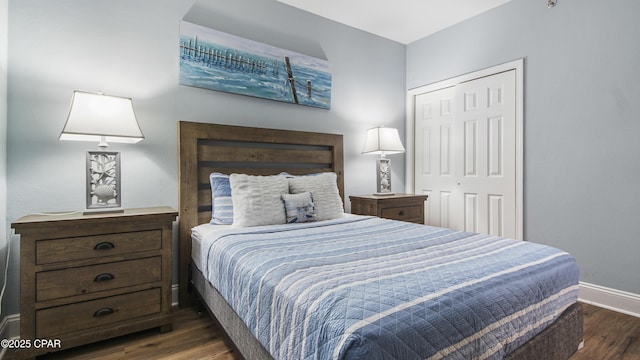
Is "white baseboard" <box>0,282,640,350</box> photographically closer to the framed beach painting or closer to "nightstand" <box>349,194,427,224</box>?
"nightstand" <box>349,194,427,224</box>

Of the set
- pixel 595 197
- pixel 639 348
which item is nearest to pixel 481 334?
pixel 639 348

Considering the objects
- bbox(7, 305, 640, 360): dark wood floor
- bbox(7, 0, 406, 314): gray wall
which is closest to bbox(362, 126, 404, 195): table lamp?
bbox(7, 0, 406, 314): gray wall

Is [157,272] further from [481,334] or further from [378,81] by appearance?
[378,81]

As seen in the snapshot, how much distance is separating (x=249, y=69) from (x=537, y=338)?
2573mm

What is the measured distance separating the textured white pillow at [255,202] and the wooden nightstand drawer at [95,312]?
2.22 feet

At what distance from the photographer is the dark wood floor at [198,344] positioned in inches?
67.1

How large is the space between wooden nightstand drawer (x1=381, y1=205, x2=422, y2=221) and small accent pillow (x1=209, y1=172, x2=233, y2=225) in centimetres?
150

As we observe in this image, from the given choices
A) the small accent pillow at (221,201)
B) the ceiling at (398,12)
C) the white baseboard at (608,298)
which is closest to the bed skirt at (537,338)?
the small accent pillow at (221,201)

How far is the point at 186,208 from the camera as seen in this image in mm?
2316

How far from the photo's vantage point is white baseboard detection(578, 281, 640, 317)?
87.4 inches

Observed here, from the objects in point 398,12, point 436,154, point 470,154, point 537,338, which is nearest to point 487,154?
point 470,154

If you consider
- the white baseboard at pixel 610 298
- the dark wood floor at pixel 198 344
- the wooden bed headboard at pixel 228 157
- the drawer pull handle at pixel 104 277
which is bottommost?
the dark wood floor at pixel 198 344

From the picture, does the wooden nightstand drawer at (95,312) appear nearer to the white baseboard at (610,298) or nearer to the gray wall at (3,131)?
the gray wall at (3,131)

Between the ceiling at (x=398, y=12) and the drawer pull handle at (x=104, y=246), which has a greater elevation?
the ceiling at (x=398, y=12)
